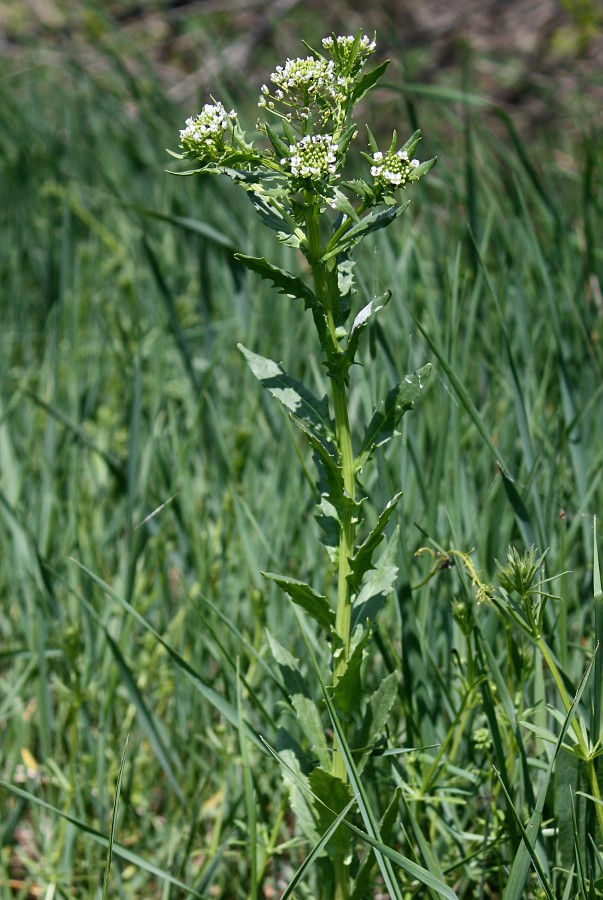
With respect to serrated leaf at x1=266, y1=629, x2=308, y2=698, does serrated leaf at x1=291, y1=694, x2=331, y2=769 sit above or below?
below

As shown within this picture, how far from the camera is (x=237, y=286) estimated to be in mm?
1921

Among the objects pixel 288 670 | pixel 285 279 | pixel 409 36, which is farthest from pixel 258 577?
pixel 409 36

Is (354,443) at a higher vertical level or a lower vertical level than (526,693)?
higher

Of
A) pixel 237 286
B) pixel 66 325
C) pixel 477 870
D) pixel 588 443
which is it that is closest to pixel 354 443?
pixel 588 443

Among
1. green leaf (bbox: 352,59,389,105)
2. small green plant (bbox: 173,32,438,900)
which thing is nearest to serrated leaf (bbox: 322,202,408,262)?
small green plant (bbox: 173,32,438,900)

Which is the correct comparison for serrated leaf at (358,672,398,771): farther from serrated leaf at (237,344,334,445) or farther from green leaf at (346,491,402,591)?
serrated leaf at (237,344,334,445)

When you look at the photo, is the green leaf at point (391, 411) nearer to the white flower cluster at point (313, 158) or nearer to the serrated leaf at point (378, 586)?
the serrated leaf at point (378, 586)

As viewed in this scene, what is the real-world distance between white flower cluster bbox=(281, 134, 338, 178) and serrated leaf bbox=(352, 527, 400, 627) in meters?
0.37

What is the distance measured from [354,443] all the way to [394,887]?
0.80m

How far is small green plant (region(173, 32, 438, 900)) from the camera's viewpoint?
2.86ft

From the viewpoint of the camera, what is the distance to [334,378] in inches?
37.4

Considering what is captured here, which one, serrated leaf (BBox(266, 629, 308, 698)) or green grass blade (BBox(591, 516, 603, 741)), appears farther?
serrated leaf (BBox(266, 629, 308, 698))

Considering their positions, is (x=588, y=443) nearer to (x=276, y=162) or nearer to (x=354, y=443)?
(x=354, y=443)

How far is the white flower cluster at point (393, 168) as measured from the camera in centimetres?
86
